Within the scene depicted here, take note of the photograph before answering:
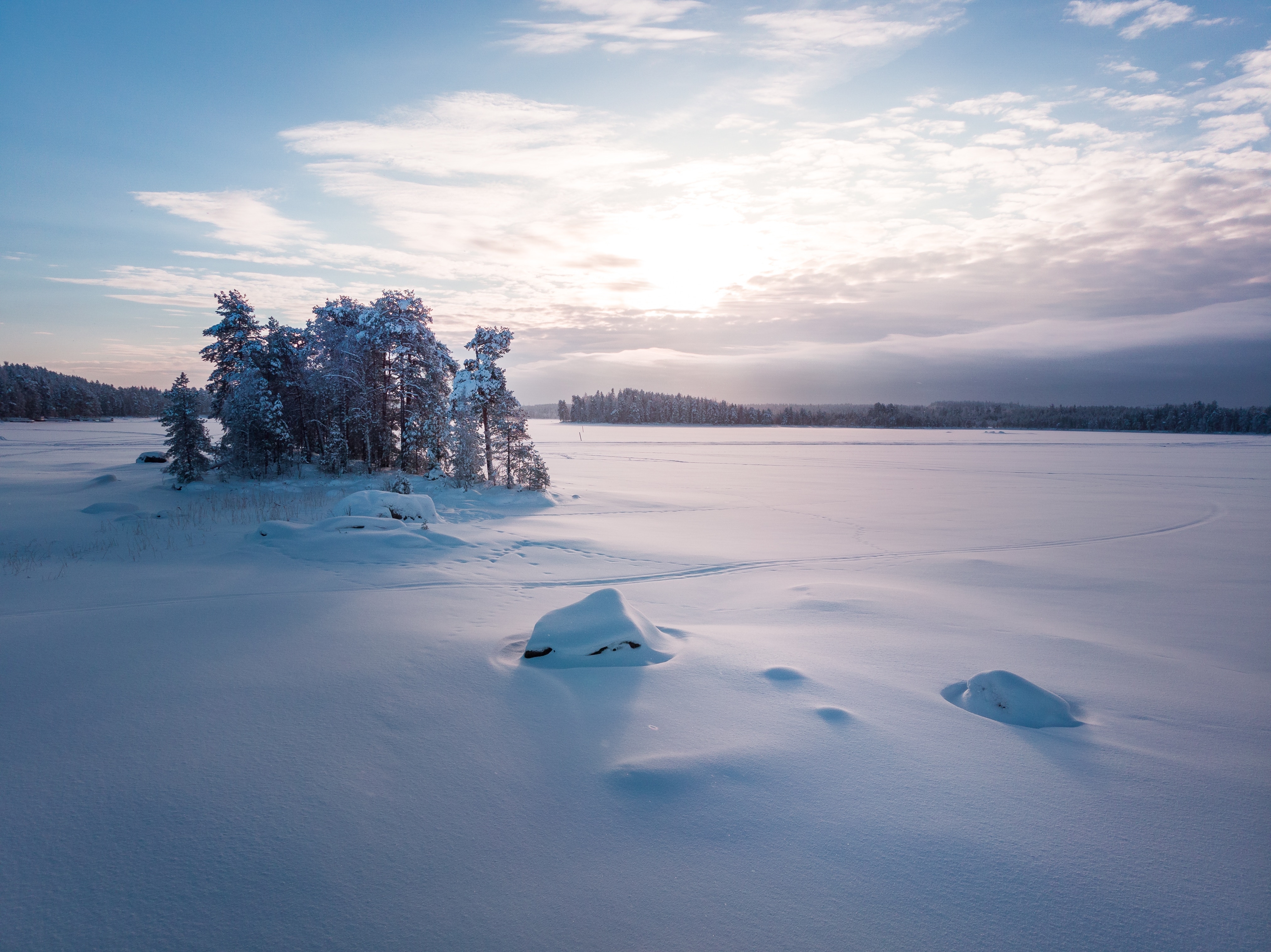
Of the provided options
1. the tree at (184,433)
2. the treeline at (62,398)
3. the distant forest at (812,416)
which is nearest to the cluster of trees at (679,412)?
the distant forest at (812,416)

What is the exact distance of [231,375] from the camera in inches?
1187

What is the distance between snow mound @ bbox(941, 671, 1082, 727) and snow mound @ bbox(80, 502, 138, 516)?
22.0 meters

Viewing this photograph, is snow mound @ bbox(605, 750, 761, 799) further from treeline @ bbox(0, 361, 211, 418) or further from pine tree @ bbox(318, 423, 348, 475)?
treeline @ bbox(0, 361, 211, 418)

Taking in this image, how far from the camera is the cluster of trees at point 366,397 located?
27.0 m

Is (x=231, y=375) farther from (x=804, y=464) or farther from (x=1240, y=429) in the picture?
(x=1240, y=429)

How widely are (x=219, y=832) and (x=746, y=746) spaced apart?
11.8ft

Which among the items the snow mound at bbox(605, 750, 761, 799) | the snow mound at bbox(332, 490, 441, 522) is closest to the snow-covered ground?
the snow mound at bbox(605, 750, 761, 799)

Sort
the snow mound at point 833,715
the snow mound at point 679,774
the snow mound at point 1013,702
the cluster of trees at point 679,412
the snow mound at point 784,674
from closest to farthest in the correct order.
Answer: the snow mound at point 679,774 → the snow mound at point 833,715 → the snow mound at point 1013,702 → the snow mound at point 784,674 → the cluster of trees at point 679,412

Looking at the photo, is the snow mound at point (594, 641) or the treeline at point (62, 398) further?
the treeline at point (62, 398)

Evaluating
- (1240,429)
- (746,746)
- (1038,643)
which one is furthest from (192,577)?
(1240,429)

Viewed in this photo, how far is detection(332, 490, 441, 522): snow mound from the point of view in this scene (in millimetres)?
15289

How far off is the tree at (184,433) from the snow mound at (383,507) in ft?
52.2

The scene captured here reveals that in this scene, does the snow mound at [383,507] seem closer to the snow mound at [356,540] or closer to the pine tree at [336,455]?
the snow mound at [356,540]

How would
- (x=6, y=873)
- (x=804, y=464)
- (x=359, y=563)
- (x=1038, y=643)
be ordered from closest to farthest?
1. (x=6, y=873)
2. (x=1038, y=643)
3. (x=359, y=563)
4. (x=804, y=464)
